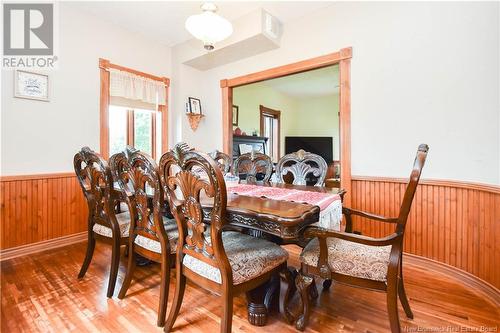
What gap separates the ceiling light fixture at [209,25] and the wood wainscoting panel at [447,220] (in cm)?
194

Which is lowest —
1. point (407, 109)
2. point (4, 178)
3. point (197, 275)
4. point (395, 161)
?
point (197, 275)

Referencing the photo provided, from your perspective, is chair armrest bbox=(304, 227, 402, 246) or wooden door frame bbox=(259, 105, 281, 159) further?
wooden door frame bbox=(259, 105, 281, 159)

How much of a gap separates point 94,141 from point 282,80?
3728mm

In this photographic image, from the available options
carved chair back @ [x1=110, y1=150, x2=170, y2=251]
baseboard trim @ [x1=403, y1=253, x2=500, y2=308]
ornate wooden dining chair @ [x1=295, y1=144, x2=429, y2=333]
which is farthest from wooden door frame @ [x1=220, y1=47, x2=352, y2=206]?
carved chair back @ [x1=110, y1=150, x2=170, y2=251]

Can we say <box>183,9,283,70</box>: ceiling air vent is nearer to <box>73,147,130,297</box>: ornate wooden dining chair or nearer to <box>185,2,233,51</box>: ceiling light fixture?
<box>185,2,233,51</box>: ceiling light fixture

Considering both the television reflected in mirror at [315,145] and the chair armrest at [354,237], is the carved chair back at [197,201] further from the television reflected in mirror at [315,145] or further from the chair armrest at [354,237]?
the television reflected in mirror at [315,145]

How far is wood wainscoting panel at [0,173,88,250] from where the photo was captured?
2.55m

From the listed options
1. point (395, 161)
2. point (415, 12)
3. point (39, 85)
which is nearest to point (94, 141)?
point (39, 85)

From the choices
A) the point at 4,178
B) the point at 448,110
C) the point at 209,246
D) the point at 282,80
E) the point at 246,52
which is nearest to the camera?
the point at 209,246

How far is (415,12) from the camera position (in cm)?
234

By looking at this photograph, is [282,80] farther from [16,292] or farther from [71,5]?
[16,292]

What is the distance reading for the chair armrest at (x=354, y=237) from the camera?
1275 mm

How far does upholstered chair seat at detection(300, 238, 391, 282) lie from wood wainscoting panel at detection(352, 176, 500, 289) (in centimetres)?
106

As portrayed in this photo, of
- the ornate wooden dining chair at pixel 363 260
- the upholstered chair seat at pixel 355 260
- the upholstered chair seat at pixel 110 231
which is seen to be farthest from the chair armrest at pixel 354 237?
the upholstered chair seat at pixel 110 231
